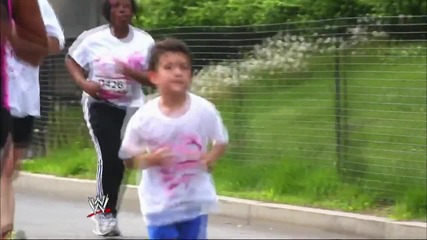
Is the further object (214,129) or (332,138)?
(332,138)

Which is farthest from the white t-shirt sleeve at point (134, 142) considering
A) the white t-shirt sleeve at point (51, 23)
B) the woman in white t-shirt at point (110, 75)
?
the woman in white t-shirt at point (110, 75)

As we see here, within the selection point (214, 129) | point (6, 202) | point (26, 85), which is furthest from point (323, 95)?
point (214, 129)

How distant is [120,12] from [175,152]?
2719 millimetres

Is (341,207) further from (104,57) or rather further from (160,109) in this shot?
(160,109)

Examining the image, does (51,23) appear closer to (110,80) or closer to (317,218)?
(110,80)

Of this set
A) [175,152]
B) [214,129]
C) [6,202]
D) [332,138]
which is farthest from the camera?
[332,138]

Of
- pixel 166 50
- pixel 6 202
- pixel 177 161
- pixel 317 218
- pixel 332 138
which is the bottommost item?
pixel 317 218

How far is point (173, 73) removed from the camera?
5629mm

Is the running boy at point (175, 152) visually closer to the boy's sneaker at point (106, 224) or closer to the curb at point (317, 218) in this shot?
the boy's sneaker at point (106, 224)

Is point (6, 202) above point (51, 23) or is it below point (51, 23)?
below

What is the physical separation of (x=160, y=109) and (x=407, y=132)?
5.68 meters

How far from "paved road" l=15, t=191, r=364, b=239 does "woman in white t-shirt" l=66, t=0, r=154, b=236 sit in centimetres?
100

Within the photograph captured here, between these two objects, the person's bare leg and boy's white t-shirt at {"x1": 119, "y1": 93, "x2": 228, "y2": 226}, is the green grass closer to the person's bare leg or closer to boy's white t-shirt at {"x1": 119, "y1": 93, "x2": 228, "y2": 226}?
the person's bare leg

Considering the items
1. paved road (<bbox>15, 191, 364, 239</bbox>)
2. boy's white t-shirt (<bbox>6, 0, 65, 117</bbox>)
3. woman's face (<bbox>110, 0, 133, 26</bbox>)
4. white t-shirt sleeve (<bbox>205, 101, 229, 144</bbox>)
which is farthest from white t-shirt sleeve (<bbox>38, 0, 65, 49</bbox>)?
paved road (<bbox>15, 191, 364, 239</bbox>)
